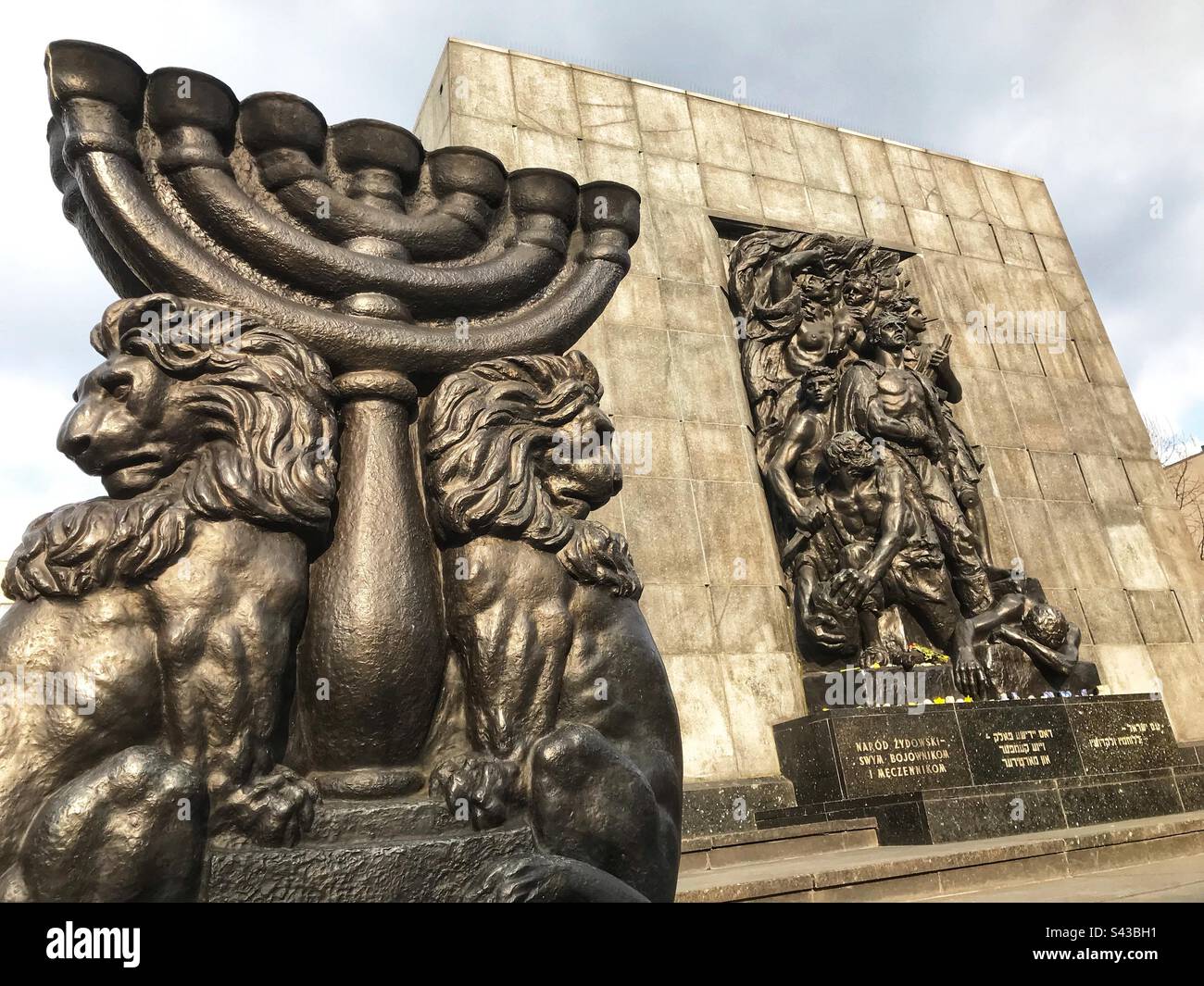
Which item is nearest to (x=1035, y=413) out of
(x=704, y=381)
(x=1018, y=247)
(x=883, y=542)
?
(x=1018, y=247)

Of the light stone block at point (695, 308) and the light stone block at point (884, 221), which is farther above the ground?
the light stone block at point (884, 221)

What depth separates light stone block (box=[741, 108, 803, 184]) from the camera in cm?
1163

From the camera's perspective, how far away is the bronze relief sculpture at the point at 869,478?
28.9ft

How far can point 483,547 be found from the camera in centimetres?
257

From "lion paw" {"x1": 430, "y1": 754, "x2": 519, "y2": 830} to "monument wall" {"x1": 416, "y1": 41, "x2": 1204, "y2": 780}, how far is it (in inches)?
242

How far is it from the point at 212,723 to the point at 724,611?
7.08 m

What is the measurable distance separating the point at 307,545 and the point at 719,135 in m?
10.5

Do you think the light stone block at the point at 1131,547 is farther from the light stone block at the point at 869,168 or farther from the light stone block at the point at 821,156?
the light stone block at the point at 821,156

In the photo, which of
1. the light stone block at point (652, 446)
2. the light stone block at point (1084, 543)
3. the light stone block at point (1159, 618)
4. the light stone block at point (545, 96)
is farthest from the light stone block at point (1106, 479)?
the light stone block at point (545, 96)

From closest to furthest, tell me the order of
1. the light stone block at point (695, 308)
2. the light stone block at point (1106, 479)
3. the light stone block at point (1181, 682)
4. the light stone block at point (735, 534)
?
the light stone block at point (735, 534)
the light stone block at point (695, 308)
the light stone block at point (1181, 682)
the light stone block at point (1106, 479)

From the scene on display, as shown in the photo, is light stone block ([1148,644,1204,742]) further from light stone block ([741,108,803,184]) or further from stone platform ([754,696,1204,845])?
light stone block ([741,108,803,184])

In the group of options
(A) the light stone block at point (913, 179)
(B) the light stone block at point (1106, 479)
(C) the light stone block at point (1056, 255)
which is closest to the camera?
(B) the light stone block at point (1106, 479)

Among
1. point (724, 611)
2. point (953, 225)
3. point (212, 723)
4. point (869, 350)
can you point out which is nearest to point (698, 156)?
point (869, 350)

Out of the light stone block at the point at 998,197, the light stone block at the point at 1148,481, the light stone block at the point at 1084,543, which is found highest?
the light stone block at the point at 998,197
